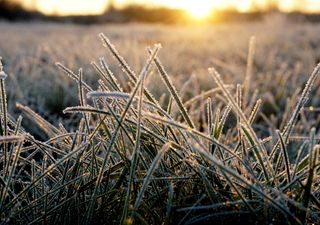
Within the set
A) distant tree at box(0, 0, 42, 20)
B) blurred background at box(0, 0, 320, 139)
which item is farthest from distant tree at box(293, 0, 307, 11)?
blurred background at box(0, 0, 320, 139)

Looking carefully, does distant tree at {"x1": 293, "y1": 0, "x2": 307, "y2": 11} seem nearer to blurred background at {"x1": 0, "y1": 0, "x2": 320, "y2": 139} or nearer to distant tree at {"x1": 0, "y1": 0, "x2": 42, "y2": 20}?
distant tree at {"x1": 0, "y1": 0, "x2": 42, "y2": 20}

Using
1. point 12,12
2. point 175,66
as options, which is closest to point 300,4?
point 12,12

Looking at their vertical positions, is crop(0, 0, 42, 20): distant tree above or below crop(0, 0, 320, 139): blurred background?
below

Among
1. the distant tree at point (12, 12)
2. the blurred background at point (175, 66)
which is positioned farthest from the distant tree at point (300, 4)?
the blurred background at point (175, 66)

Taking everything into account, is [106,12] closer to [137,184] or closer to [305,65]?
[305,65]

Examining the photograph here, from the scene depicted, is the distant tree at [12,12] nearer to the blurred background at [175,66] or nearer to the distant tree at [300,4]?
the distant tree at [300,4]

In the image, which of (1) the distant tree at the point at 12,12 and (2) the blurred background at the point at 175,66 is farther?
(1) the distant tree at the point at 12,12

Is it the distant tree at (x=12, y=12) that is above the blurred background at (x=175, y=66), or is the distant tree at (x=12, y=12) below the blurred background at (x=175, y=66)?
below

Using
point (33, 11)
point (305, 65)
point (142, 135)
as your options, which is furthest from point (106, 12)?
point (142, 135)

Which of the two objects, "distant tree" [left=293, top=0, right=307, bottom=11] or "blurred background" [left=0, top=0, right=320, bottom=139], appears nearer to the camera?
"blurred background" [left=0, top=0, right=320, bottom=139]

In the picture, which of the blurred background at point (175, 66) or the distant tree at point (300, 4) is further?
the distant tree at point (300, 4)

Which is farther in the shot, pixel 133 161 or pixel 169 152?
pixel 169 152
